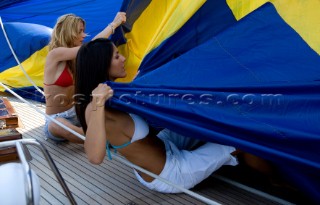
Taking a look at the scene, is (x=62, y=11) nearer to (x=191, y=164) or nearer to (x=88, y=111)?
(x=88, y=111)

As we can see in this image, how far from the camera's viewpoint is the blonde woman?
245cm

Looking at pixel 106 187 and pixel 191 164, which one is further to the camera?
pixel 106 187

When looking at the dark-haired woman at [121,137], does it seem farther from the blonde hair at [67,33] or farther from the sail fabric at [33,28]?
the sail fabric at [33,28]

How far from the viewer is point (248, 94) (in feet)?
4.58

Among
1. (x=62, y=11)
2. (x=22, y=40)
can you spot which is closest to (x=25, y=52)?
(x=22, y=40)

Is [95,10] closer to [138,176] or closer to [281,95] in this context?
[138,176]

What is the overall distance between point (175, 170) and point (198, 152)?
0.14 meters

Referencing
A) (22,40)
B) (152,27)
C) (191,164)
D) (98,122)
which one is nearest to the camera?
(98,122)

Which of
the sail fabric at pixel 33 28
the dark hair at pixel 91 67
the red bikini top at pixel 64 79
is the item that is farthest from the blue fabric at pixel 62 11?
the dark hair at pixel 91 67

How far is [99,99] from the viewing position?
1488 mm

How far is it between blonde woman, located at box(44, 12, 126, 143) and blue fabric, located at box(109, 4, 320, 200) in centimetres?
93

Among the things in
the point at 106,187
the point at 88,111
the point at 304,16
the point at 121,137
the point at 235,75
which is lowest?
the point at 106,187

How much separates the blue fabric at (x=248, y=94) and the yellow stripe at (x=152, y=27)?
→ 0.34 meters

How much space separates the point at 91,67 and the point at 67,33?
1.03m
